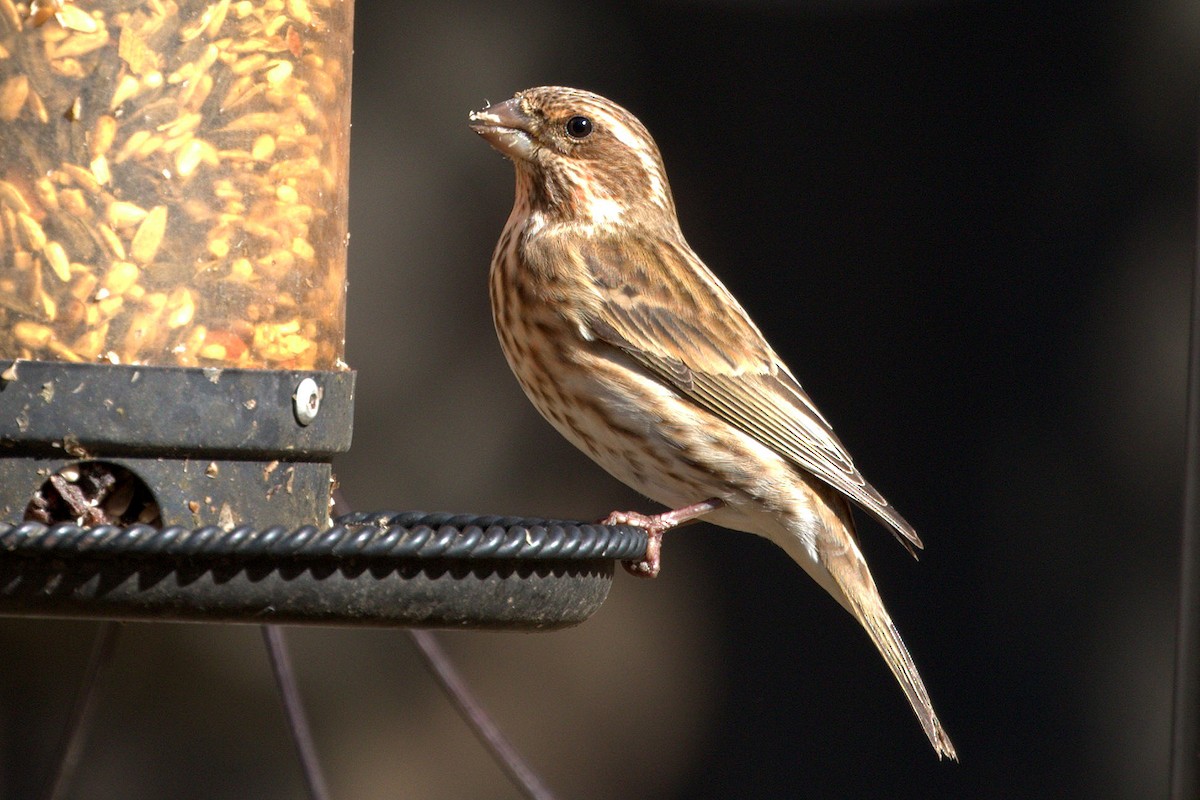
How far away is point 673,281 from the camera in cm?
470

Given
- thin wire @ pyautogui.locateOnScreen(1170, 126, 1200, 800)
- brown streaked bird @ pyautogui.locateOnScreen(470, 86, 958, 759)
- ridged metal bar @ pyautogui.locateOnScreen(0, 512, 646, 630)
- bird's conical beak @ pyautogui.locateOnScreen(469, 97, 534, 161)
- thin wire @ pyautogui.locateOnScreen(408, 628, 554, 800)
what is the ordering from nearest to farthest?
ridged metal bar @ pyautogui.locateOnScreen(0, 512, 646, 630) < thin wire @ pyautogui.locateOnScreen(1170, 126, 1200, 800) < thin wire @ pyautogui.locateOnScreen(408, 628, 554, 800) < brown streaked bird @ pyautogui.locateOnScreen(470, 86, 958, 759) < bird's conical beak @ pyautogui.locateOnScreen(469, 97, 534, 161)

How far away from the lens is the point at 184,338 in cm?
305

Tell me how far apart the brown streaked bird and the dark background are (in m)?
1.95

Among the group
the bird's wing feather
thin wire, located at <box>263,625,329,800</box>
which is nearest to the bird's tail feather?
the bird's wing feather

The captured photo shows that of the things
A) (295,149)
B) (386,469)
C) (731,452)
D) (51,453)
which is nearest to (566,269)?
(731,452)

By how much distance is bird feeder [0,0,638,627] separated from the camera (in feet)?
8.86

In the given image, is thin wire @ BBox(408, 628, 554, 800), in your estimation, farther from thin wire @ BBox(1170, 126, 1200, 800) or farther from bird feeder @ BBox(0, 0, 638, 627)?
thin wire @ BBox(1170, 126, 1200, 800)

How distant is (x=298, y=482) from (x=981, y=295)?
4239 millimetres

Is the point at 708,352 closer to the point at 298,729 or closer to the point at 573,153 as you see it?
the point at 573,153

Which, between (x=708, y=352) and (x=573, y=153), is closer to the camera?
(x=708, y=352)

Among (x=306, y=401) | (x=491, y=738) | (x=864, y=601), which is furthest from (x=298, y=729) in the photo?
(x=864, y=601)

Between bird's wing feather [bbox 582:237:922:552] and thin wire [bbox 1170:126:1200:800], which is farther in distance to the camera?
bird's wing feather [bbox 582:237:922:552]

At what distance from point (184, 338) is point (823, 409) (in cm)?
398

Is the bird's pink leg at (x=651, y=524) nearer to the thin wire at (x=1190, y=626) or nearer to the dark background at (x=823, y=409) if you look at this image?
the thin wire at (x=1190, y=626)
